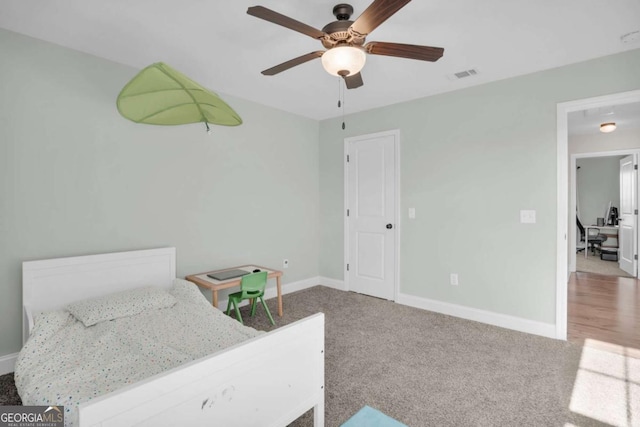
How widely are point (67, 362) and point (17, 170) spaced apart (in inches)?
63.1

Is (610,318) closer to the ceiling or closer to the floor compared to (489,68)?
closer to the floor

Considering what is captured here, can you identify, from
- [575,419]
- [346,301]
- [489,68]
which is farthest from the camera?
[346,301]

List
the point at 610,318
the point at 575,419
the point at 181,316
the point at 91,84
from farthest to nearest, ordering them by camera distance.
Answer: the point at 610,318 < the point at 91,84 < the point at 181,316 < the point at 575,419

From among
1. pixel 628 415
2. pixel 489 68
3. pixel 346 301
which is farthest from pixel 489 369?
pixel 489 68

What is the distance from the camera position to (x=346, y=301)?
162 inches

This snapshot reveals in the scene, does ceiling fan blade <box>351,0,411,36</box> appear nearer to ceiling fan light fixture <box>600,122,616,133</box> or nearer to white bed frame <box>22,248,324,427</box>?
white bed frame <box>22,248,324,427</box>

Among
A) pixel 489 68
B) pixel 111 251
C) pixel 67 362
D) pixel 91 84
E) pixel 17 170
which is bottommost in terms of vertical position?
pixel 67 362

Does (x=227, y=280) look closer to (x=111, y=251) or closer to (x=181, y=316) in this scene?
(x=181, y=316)

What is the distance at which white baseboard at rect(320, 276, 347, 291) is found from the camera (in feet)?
15.2

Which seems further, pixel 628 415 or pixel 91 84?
pixel 91 84

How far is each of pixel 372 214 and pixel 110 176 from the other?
298cm

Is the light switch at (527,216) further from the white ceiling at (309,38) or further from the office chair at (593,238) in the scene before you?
the office chair at (593,238)

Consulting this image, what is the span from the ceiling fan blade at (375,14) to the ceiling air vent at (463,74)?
5.50 ft

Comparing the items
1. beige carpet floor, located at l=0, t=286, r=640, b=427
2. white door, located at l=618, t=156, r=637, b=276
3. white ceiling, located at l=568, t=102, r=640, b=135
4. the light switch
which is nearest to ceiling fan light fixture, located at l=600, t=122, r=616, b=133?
white ceiling, located at l=568, t=102, r=640, b=135
